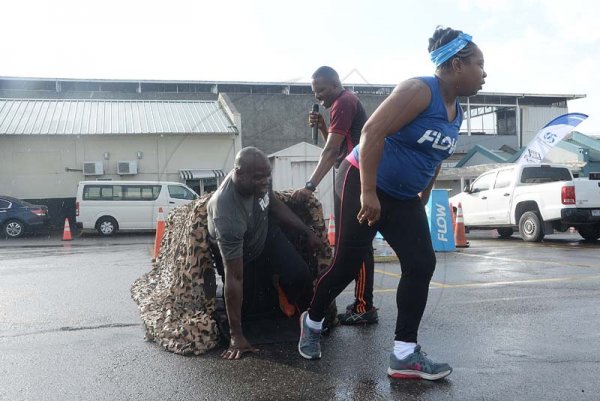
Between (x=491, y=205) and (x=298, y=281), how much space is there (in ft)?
35.1

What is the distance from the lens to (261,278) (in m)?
4.30

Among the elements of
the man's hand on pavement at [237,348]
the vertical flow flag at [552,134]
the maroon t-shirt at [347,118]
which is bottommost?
the man's hand on pavement at [237,348]

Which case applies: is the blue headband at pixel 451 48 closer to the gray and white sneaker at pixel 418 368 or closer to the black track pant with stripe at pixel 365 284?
the black track pant with stripe at pixel 365 284

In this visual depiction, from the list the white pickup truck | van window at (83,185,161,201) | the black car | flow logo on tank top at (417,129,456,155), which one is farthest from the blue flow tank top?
the black car

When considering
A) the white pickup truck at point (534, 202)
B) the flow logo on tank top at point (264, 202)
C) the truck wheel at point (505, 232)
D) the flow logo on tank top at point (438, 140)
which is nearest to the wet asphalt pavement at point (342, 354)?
the flow logo on tank top at point (264, 202)

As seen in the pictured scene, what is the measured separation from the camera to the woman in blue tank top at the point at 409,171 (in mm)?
3016

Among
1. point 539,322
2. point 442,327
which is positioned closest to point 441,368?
point 442,327

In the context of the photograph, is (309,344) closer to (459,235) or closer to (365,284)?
(365,284)

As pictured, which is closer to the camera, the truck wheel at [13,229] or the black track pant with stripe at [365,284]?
the black track pant with stripe at [365,284]

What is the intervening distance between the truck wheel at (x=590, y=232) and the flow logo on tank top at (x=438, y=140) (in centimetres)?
1051

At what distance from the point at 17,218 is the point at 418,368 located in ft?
57.9

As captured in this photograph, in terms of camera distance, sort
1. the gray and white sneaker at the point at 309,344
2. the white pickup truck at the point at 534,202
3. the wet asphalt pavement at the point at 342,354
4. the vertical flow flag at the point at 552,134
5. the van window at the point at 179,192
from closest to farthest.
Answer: the wet asphalt pavement at the point at 342,354 < the gray and white sneaker at the point at 309,344 < the white pickup truck at the point at 534,202 < the van window at the point at 179,192 < the vertical flow flag at the point at 552,134

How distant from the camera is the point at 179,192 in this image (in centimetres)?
1894

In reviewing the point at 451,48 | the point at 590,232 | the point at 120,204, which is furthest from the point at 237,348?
the point at 120,204
